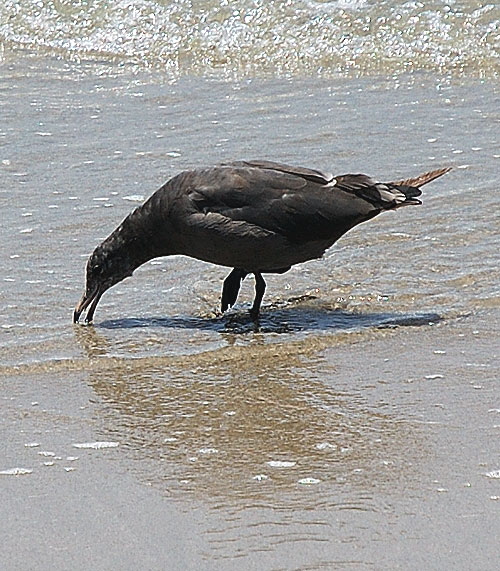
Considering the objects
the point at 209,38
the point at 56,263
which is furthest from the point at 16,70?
the point at 56,263

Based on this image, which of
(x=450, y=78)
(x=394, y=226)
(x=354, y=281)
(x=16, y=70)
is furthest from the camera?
(x=16, y=70)

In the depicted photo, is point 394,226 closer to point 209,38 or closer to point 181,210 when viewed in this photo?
point 181,210

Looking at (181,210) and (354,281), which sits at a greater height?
(181,210)

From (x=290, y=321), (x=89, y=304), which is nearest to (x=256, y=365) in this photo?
(x=290, y=321)

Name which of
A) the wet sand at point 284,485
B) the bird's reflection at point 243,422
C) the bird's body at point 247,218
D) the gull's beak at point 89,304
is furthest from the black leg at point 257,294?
the wet sand at point 284,485

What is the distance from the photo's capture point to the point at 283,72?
12141 millimetres

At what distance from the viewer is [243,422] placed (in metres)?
5.08

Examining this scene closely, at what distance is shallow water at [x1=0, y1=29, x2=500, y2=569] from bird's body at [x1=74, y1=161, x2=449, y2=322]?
261 millimetres

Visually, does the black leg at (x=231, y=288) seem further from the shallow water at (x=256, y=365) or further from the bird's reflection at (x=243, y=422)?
the bird's reflection at (x=243, y=422)

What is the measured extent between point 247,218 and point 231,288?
0.42 m

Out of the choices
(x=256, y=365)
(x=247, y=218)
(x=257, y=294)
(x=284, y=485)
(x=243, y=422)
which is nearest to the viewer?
(x=284, y=485)

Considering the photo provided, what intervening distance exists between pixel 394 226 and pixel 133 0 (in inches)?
289

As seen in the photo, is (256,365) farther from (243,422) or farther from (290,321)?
(243,422)

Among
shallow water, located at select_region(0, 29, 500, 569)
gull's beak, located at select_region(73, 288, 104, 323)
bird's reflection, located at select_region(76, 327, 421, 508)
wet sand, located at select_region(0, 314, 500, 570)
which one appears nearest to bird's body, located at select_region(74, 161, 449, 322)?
gull's beak, located at select_region(73, 288, 104, 323)
